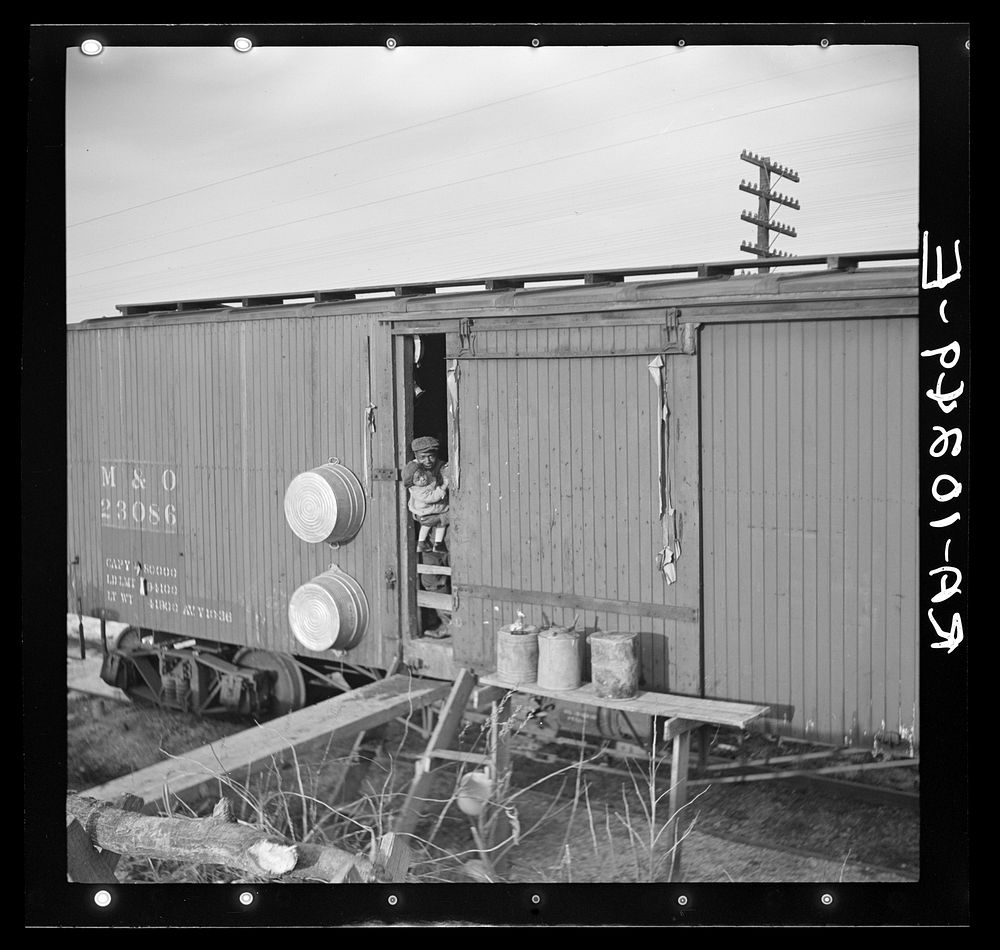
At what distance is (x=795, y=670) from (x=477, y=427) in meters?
2.61

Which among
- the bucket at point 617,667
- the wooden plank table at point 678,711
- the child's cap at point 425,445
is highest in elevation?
the child's cap at point 425,445

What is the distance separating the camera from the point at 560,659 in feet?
23.5

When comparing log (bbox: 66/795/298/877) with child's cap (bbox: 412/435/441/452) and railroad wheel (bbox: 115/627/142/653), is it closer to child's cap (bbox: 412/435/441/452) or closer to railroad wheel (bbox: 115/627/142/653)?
child's cap (bbox: 412/435/441/452)

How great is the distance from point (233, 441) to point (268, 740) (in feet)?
9.45

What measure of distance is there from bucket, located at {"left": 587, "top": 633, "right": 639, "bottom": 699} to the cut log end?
2.14 meters

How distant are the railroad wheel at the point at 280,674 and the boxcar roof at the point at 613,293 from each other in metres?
2.89

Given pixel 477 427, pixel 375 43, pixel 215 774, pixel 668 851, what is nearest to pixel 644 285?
pixel 477 427

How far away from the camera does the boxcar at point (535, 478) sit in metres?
6.48

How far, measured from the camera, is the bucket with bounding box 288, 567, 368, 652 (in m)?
8.27

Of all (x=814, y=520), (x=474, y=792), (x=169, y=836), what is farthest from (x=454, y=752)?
(x=814, y=520)

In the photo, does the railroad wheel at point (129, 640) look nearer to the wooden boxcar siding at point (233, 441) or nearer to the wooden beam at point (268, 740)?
the wooden boxcar siding at point (233, 441)

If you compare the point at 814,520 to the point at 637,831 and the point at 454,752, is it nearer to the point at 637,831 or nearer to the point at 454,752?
the point at 637,831

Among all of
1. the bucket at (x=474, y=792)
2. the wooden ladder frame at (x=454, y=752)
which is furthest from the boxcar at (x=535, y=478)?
the bucket at (x=474, y=792)
